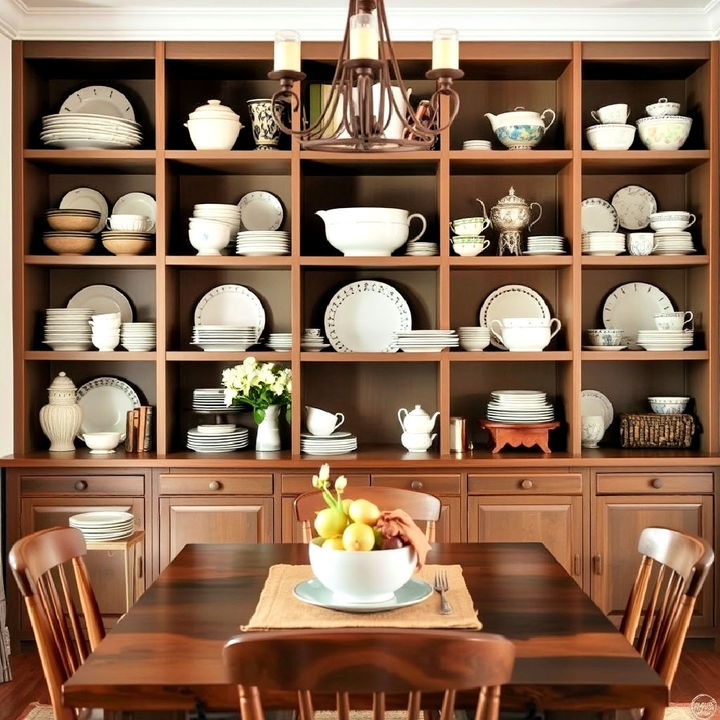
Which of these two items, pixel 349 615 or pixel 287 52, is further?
pixel 287 52

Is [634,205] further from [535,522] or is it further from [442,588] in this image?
[442,588]

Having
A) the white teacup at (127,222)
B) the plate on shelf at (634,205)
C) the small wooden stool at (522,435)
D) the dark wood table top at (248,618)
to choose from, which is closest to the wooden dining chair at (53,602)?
the dark wood table top at (248,618)

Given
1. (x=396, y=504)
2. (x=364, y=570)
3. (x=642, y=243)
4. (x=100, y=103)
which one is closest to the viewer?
(x=364, y=570)

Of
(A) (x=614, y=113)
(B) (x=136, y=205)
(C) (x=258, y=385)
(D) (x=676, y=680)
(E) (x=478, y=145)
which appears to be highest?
(A) (x=614, y=113)

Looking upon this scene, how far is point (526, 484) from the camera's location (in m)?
3.76

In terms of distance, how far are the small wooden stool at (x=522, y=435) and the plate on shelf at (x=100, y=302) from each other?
171 cm

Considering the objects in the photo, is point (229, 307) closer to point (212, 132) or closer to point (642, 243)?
point (212, 132)

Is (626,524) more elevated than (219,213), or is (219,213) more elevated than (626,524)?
(219,213)

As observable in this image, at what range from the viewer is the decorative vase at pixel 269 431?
3.95 metres

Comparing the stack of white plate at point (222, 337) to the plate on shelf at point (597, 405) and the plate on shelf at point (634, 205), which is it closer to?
the plate on shelf at point (597, 405)

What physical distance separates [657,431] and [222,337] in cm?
188

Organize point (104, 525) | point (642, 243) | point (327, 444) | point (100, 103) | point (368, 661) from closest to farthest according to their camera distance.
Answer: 1. point (368, 661)
2. point (104, 525)
3. point (327, 444)
4. point (642, 243)
5. point (100, 103)

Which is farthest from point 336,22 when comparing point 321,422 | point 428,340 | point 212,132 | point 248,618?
point 248,618

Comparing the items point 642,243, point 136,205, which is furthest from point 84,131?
point 642,243
